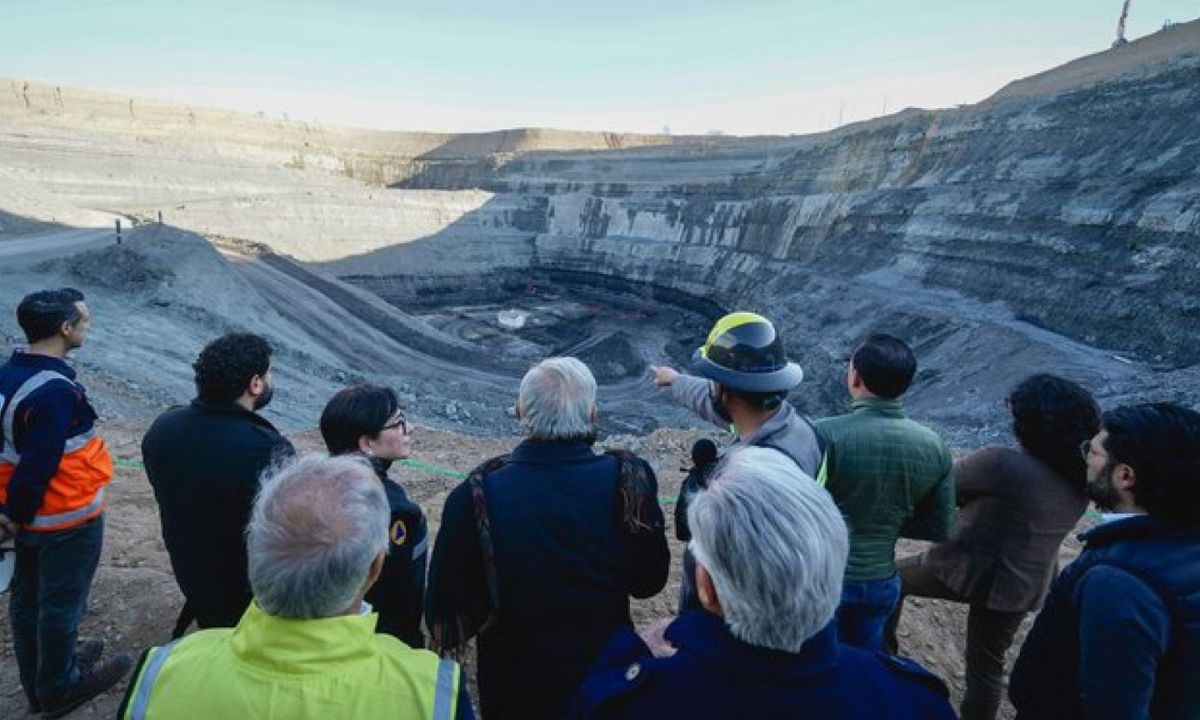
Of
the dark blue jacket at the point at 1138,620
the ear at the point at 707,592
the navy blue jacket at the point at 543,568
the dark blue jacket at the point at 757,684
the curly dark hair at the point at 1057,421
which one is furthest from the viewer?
the curly dark hair at the point at 1057,421

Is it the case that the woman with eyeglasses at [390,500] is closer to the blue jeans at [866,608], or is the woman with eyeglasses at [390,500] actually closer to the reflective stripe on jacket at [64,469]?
the reflective stripe on jacket at [64,469]

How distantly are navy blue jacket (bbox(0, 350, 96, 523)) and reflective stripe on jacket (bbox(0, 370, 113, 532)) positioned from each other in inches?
0.4

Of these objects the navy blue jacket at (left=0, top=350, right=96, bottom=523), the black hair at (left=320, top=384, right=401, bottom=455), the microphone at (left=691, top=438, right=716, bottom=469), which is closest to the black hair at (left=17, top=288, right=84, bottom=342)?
the navy blue jacket at (left=0, top=350, right=96, bottom=523)

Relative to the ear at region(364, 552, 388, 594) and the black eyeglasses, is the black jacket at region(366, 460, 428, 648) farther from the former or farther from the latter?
the ear at region(364, 552, 388, 594)

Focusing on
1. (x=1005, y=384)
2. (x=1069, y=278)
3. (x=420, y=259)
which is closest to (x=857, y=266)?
(x=1069, y=278)

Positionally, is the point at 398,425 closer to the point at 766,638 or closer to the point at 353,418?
the point at 353,418

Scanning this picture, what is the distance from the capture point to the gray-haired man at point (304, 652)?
138cm

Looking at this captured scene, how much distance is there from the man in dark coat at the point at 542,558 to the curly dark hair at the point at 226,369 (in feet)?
3.79

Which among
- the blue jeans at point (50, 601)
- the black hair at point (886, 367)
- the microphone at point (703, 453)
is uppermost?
the black hair at point (886, 367)

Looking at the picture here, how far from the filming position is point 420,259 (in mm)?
38188

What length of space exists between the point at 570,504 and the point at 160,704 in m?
1.21

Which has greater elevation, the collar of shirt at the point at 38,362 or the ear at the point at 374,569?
the collar of shirt at the point at 38,362

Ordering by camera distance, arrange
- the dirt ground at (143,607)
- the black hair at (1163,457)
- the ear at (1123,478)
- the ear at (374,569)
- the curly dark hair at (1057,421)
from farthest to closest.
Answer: the dirt ground at (143,607)
the curly dark hair at (1057,421)
the ear at (1123,478)
the black hair at (1163,457)
the ear at (374,569)

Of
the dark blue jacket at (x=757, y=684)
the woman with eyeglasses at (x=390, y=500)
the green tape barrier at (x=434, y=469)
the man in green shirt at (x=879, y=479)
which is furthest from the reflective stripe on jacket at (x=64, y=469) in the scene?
the green tape barrier at (x=434, y=469)
